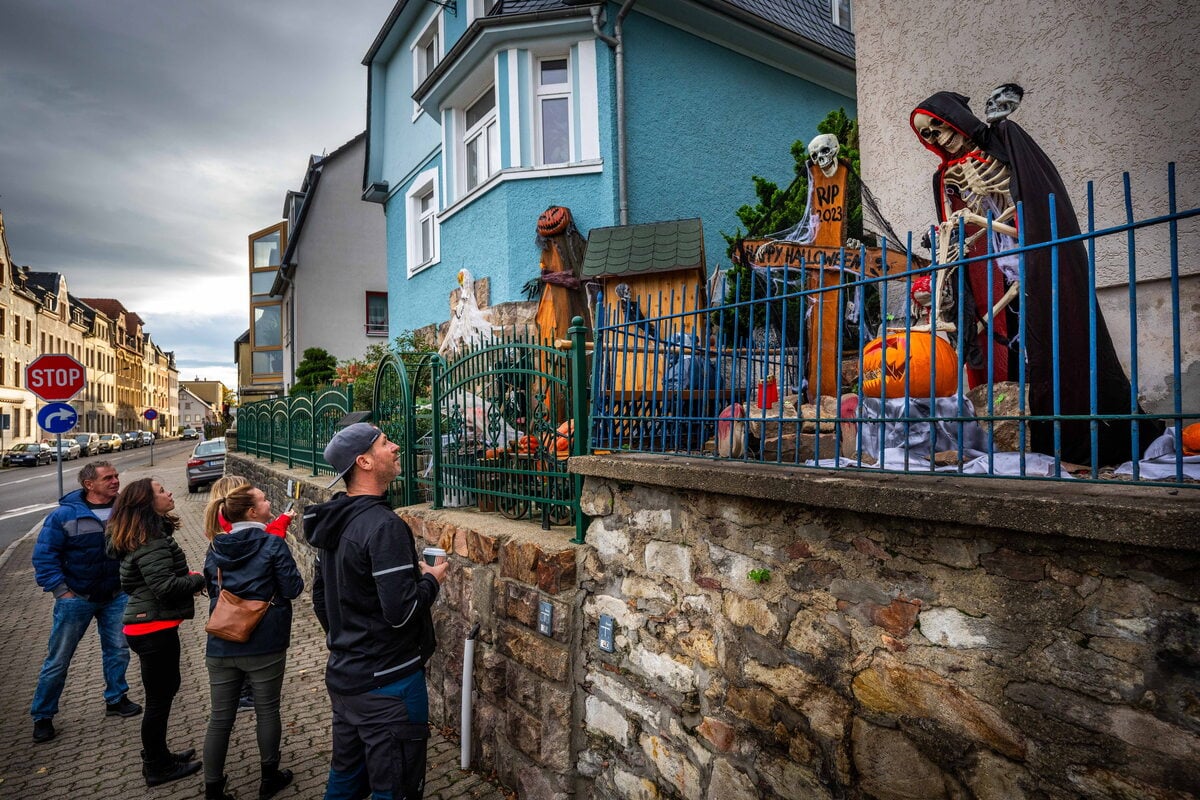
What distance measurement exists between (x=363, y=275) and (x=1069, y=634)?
2400 centimetres

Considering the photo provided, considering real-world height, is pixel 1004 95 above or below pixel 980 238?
above

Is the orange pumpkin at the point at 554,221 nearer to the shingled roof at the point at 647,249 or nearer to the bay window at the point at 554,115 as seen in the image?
the bay window at the point at 554,115

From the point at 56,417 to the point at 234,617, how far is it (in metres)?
7.88

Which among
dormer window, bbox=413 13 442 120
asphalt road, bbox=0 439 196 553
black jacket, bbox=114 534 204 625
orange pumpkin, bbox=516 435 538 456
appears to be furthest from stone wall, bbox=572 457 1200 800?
dormer window, bbox=413 13 442 120

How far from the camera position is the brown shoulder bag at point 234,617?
141 inches

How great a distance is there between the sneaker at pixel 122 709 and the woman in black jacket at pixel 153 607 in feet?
3.46

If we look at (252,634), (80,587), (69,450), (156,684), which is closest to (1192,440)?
(252,634)

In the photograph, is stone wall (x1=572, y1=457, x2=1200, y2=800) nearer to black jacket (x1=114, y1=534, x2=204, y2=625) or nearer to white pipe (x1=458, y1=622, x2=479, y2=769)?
white pipe (x1=458, y1=622, x2=479, y2=769)

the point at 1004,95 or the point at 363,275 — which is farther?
the point at 363,275

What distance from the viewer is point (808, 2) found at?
11727 mm

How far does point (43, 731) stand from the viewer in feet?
14.7

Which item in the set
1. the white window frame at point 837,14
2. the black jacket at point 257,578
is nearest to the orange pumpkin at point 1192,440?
the black jacket at point 257,578

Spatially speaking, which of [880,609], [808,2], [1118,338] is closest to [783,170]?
[808,2]

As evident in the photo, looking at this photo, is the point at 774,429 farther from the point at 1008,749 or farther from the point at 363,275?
the point at 363,275
